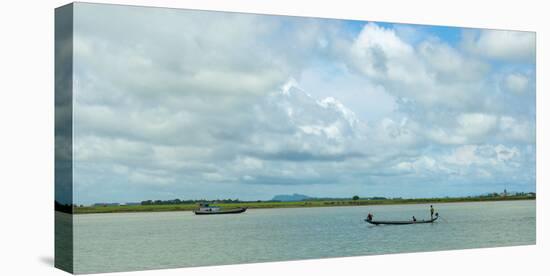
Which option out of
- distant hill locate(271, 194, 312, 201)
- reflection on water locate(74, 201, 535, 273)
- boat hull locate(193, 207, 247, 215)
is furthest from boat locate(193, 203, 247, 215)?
distant hill locate(271, 194, 312, 201)

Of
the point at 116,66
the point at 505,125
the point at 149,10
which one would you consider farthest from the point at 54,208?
the point at 505,125

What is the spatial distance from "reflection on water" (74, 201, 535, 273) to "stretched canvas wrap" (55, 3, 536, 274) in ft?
0.13

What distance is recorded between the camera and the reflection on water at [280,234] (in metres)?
17.7

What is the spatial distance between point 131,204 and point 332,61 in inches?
208

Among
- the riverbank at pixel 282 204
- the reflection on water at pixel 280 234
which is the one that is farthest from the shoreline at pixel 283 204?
the reflection on water at pixel 280 234

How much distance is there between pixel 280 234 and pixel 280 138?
1.98 metres

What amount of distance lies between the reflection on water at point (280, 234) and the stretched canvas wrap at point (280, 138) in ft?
0.13

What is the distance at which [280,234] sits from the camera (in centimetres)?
1967

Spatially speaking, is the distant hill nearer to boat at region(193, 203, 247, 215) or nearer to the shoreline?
the shoreline

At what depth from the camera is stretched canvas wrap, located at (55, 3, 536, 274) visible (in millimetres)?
17625

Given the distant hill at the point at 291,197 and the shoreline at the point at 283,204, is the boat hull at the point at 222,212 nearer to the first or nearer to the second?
the shoreline at the point at 283,204

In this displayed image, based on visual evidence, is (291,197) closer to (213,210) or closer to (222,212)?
(222,212)

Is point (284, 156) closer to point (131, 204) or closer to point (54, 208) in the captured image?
point (131, 204)

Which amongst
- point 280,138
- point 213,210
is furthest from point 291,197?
point 213,210
